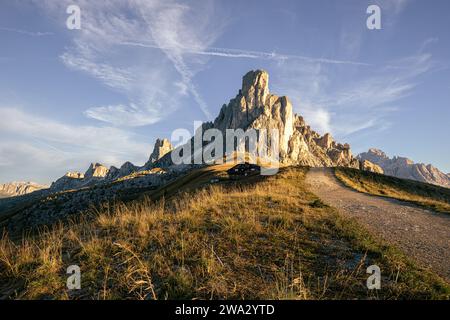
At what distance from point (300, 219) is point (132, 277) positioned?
724cm

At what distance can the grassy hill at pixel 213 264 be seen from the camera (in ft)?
15.8

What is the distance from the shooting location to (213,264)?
18.4 feet

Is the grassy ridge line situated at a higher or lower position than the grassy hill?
higher

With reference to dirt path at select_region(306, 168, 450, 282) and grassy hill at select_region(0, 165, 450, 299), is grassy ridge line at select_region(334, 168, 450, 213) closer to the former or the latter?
dirt path at select_region(306, 168, 450, 282)

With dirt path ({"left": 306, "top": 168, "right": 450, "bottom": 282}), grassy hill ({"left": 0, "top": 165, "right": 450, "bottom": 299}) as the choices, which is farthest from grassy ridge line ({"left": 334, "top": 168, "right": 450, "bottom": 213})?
grassy hill ({"left": 0, "top": 165, "right": 450, "bottom": 299})

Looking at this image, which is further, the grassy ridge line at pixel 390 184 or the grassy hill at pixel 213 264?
the grassy ridge line at pixel 390 184

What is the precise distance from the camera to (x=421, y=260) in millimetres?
7246

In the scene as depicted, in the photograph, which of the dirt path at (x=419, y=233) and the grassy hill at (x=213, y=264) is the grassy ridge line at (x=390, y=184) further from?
the grassy hill at (x=213, y=264)

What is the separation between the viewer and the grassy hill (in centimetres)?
482

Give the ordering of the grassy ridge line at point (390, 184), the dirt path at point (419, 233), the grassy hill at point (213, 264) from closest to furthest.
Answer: the grassy hill at point (213, 264)
the dirt path at point (419, 233)
the grassy ridge line at point (390, 184)

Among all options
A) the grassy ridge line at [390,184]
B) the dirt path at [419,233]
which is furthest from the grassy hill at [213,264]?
the grassy ridge line at [390,184]
